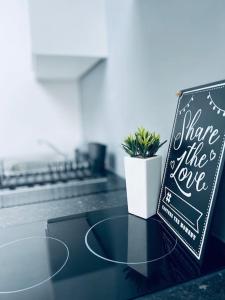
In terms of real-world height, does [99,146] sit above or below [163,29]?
below

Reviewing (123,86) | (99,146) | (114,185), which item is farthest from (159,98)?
(99,146)

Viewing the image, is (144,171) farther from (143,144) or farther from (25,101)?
(25,101)

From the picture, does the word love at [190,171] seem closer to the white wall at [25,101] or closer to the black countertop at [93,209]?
the black countertop at [93,209]

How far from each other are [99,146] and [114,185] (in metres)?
0.33

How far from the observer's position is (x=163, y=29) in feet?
2.61

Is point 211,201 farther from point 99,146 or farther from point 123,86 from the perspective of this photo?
point 99,146

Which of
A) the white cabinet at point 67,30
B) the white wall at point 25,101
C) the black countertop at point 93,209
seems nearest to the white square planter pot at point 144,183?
the black countertop at point 93,209

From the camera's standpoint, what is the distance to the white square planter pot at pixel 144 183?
675 millimetres

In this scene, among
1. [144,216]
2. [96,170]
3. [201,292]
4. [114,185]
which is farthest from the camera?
Result: [96,170]

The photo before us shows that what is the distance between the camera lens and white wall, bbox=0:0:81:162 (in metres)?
1.69

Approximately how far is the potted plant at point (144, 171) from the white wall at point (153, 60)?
0.55 feet

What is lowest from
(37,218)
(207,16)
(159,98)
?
(37,218)

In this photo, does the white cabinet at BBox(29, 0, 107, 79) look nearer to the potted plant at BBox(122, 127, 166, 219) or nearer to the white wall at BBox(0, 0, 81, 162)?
the white wall at BBox(0, 0, 81, 162)

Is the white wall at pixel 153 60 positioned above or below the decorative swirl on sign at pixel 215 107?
above
